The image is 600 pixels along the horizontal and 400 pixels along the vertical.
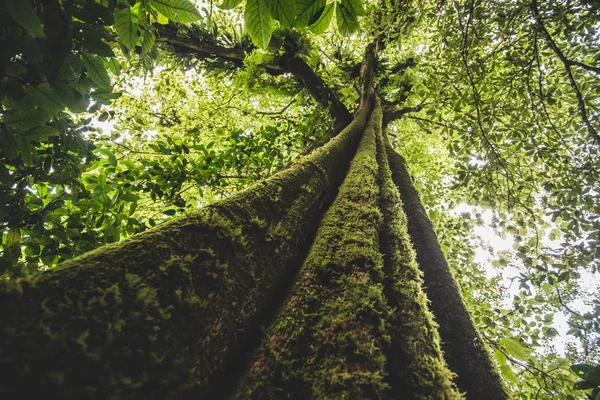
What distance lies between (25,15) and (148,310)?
47.1 inches

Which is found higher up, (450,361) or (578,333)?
(450,361)

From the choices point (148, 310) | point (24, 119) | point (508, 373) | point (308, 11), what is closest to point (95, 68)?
point (24, 119)

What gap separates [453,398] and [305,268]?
2.54ft

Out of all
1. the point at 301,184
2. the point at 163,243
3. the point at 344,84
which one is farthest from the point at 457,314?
the point at 344,84

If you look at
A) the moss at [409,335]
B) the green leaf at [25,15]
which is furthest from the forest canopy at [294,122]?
the moss at [409,335]

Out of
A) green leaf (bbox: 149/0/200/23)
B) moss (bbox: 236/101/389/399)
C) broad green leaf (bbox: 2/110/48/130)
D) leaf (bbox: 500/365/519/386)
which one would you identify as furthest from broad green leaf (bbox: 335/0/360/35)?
leaf (bbox: 500/365/519/386)

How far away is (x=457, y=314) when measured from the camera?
1.71m

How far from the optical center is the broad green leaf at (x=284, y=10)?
107cm

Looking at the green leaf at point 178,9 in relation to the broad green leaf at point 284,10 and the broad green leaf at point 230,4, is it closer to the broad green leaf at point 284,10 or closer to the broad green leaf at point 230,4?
the broad green leaf at point 230,4

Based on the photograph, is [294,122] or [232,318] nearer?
[232,318]

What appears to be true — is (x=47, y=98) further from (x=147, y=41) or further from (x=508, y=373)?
(x=508, y=373)

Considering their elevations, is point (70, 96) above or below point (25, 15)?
above

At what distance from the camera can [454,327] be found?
5.34 ft

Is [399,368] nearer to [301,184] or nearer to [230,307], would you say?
[230,307]
